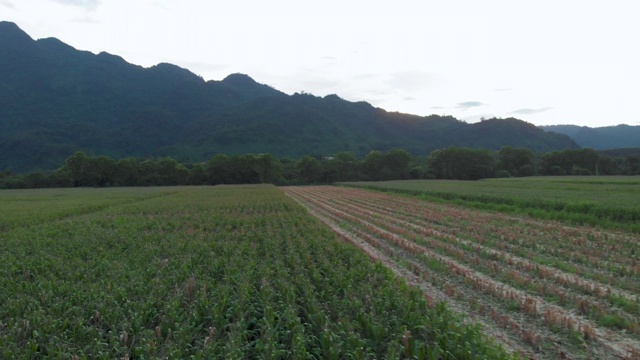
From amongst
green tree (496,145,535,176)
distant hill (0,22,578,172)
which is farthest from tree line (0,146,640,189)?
distant hill (0,22,578,172)

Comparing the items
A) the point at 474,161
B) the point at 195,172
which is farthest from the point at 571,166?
the point at 195,172

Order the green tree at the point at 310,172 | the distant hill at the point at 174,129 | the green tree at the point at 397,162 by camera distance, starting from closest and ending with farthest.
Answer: the green tree at the point at 310,172, the green tree at the point at 397,162, the distant hill at the point at 174,129

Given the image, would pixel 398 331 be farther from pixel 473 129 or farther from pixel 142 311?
pixel 473 129

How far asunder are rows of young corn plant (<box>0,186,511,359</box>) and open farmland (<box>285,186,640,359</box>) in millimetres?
1170

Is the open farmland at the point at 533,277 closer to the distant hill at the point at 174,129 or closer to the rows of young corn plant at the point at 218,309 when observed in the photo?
the rows of young corn plant at the point at 218,309

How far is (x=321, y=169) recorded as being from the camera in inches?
3844

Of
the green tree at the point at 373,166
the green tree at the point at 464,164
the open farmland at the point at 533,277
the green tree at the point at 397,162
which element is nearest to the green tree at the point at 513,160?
the green tree at the point at 464,164

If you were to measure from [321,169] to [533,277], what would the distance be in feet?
292

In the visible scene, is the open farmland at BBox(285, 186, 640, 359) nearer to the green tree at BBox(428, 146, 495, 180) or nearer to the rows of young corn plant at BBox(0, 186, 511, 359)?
the rows of young corn plant at BBox(0, 186, 511, 359)

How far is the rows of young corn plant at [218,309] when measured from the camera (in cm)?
483

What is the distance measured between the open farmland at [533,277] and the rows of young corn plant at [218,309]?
1.17 m

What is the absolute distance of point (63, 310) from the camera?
630 centimetres

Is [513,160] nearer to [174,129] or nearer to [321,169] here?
[321,169]

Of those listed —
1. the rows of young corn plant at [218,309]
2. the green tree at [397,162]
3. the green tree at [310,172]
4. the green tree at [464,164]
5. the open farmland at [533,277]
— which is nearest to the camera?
the rows of young corn plant at [218,309]
